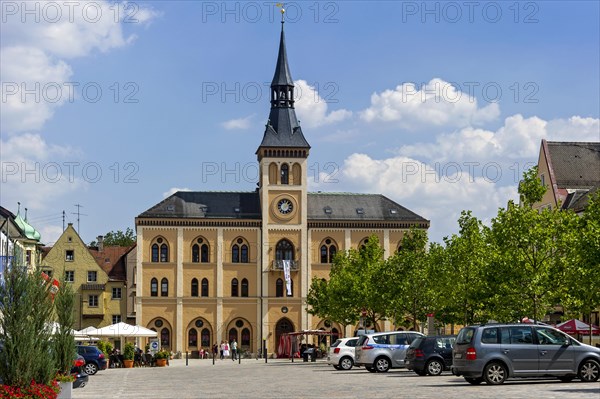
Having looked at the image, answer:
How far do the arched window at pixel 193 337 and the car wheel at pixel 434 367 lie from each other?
199ft

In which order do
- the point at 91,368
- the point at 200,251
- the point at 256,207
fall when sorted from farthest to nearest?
1. the point at 256,207
2. the point at 200,251
3. the point at 91,368

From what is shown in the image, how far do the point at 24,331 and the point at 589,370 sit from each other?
17.0 m

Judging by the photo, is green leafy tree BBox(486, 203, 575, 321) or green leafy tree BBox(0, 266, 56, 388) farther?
green leafy tree BBox(486, 203, 575, 321)

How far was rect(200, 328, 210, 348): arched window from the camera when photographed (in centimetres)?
9994

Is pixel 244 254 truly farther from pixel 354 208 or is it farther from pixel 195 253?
pixel 354 208

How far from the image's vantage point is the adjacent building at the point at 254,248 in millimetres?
100062

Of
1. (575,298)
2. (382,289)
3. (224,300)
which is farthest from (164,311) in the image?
(575,298)

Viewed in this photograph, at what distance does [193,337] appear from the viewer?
10006 cm

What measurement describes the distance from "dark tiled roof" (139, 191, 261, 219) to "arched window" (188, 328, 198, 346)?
10342 mm

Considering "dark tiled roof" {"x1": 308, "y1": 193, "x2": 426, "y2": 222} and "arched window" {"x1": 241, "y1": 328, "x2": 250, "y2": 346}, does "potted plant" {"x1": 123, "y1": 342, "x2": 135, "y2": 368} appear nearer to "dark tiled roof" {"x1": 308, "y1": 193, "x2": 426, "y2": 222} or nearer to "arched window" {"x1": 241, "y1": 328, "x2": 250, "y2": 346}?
"arched window" {"x1": 241, "y1": 328, "x2": 250, "y2": 346}

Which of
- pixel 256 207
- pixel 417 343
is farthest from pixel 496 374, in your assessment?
pixel 256 207

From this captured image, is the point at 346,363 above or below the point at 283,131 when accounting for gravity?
below

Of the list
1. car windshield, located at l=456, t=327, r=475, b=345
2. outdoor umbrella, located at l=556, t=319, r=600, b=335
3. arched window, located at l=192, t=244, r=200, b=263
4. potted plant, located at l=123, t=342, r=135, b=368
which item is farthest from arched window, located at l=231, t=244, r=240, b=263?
car windshield, located at l=456, t=327, r=475, b=345

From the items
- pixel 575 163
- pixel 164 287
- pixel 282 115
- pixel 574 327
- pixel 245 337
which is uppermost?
pixel 282 115
